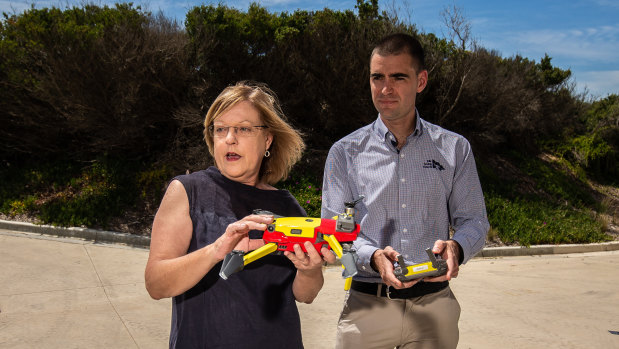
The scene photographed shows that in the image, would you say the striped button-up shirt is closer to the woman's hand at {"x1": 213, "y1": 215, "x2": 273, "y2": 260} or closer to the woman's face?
the woman's face

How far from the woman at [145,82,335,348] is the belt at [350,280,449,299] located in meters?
0.61

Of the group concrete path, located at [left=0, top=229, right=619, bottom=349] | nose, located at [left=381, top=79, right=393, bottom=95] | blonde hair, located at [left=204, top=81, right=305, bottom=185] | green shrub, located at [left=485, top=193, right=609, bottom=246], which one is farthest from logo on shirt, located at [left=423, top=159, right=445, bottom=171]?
green shrub, located at [left=485, top=193, right=609, bottom=246]

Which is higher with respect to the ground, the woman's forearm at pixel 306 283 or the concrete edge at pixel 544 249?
the woman's forearm at pixel 306 283

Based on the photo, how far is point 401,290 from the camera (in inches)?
107

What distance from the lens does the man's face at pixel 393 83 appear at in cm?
283

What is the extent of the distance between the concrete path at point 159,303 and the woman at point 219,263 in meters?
3.71

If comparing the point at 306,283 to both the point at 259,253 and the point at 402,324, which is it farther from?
the point at 402,324

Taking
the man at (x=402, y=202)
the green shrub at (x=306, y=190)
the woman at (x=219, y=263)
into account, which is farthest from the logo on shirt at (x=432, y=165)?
the green shrub at (x=306, y=190)

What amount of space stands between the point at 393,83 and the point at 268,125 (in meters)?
0.88

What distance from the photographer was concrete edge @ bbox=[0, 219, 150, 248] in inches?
421

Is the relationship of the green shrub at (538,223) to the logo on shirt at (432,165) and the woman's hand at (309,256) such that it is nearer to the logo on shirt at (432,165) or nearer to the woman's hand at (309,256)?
the logo on shirt at (432,165)

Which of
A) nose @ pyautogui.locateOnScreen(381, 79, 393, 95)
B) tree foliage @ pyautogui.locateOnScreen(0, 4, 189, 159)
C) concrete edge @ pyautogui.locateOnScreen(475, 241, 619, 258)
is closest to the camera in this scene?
nose @ pyautogui.locateOnScreen(381, 79, 393, 95)

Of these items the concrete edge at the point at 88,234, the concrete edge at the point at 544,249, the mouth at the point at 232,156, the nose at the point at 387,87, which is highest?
the nose at the point at 387,87

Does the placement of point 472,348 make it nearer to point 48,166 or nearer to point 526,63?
point 48,166
